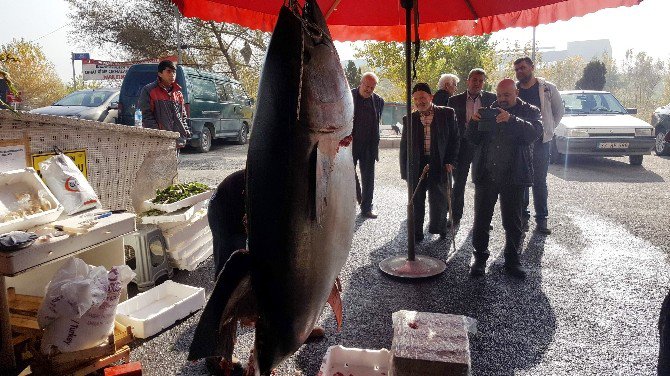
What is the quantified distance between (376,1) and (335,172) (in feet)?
10.4

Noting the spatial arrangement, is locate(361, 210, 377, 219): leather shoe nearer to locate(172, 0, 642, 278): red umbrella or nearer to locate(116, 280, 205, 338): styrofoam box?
locate(172, 0, 642, 278): red umbrella

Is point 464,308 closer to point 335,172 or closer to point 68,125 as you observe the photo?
point 335,172

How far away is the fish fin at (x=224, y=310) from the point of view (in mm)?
1229

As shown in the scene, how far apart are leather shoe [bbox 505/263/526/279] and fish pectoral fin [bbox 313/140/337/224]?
433 cm

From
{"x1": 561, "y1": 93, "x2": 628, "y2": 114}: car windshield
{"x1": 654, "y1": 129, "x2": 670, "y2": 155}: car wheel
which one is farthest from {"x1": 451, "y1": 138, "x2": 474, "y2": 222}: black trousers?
{"x1": 654, "y1": 129, "x2": 670, "y2": 155}: car wheel

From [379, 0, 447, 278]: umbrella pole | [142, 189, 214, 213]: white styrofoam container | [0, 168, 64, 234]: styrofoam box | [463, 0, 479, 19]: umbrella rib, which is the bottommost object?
[379, 0, 447, 278]: umbrella pole

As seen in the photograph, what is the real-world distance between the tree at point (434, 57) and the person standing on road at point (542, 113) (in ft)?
45.9

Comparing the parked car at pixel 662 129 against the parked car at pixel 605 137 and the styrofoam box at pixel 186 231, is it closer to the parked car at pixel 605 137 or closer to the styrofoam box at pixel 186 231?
the parked car at pixel 605 137

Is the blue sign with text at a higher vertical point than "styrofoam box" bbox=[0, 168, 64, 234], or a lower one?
higher

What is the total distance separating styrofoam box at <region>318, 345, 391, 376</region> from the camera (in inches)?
113

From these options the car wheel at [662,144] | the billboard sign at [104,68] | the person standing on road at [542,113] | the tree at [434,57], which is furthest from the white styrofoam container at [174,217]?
the billboard sign at [104,68]

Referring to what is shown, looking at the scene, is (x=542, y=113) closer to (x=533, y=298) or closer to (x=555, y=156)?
(x=533, y=298)

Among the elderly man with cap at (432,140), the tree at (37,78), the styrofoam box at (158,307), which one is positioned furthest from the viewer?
the tree at (37,78)

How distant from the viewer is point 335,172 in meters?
1.22
